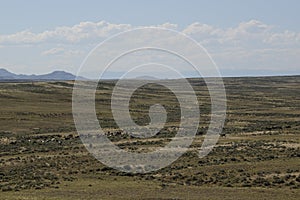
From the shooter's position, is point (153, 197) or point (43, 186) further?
point (43, 186)

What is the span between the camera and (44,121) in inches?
2916

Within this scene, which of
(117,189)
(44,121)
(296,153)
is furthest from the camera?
(44,121)

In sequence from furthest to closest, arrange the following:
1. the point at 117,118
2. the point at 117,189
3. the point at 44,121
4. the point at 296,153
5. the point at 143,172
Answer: the point at 117,118 < the point at 44,121 < the point at 296,153 < the point at 143,172 < the point at 117,189

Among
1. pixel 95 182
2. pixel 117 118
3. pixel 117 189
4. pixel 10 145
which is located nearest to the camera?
pixel 117 189

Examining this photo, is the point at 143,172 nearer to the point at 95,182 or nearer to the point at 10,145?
the point at 95,182

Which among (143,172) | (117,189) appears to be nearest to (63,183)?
(117,189)

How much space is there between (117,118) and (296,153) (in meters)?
43.1

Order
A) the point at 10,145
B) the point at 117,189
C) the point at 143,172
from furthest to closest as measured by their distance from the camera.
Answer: the point at 10,145
the point at 143,172
the point at 117,189

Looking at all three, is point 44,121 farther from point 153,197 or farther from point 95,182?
point 153,197

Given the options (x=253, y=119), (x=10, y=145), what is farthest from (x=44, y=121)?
(x=253, y=119)

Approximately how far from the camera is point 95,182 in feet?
106

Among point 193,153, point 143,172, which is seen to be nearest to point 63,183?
point 143,172

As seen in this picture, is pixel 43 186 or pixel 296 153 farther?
pixel 296 153

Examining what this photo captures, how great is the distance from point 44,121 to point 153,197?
4887 centimetres
